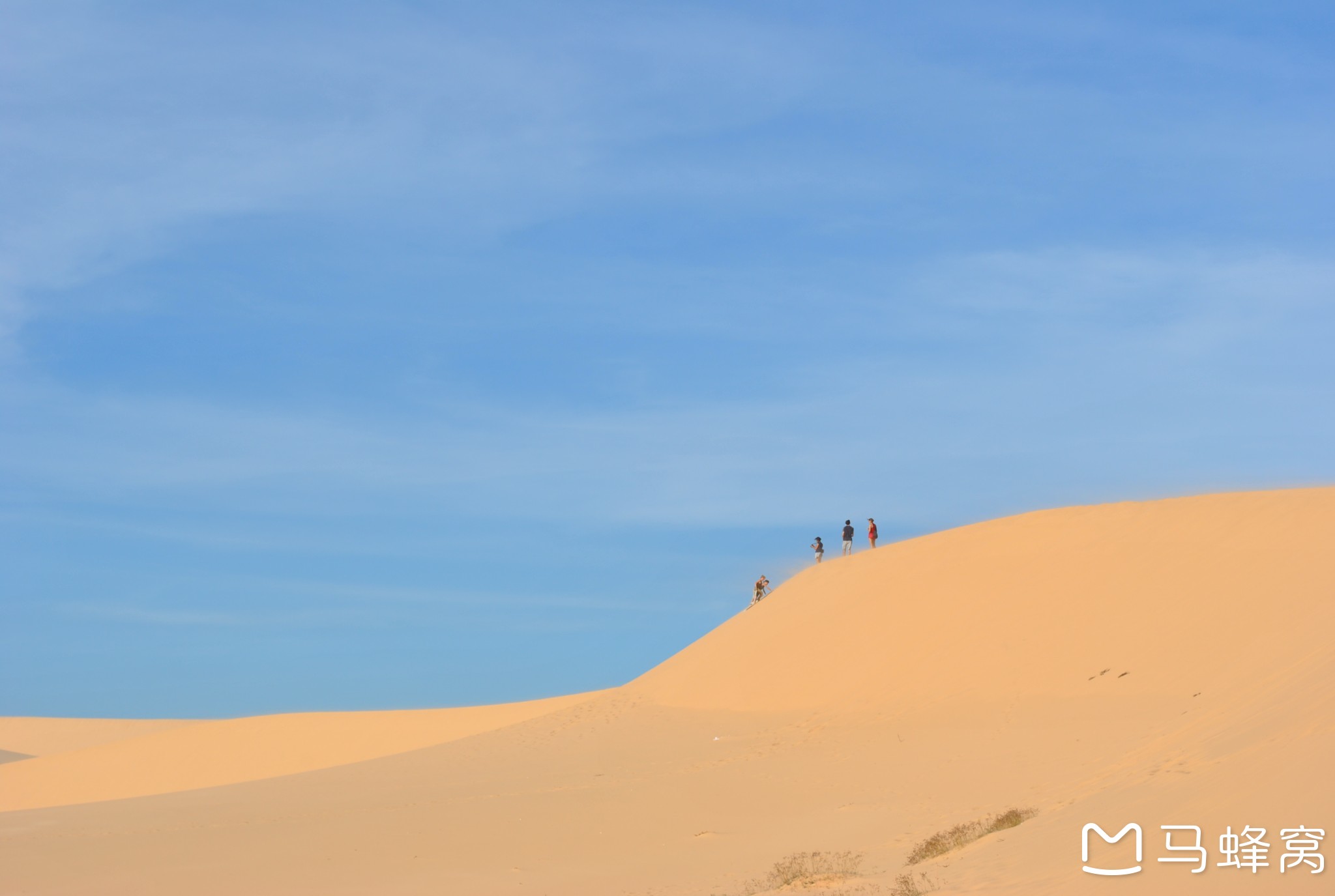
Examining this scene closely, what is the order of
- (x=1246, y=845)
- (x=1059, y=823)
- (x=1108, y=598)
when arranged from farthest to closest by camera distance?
1. (x=1108, y=598)
2. (x=1059, y=823)
3. (x=1246, y=845)

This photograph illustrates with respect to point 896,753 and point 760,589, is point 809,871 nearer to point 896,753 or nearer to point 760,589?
point 896,753

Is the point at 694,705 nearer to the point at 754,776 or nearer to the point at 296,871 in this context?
the point at 754,776

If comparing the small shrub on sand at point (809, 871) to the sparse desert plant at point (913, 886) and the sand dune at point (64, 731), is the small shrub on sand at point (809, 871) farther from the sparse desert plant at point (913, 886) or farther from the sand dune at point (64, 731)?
the sand dune at point (64, 731)

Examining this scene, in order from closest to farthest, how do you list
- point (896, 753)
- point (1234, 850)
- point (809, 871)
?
point (1234, 850), point (809, 871), point (896, 753)

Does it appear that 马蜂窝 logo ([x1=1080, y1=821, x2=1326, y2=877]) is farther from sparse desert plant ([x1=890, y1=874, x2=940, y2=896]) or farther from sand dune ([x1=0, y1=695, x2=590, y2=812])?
sand dune ([x1=0, y1=695, x2=590, y2=812])

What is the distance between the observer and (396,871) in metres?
15.4

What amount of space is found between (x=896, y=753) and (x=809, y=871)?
7610 mm

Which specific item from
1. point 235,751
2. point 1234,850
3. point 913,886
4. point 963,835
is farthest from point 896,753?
point 235,751

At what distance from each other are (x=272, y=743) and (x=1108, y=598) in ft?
85.5

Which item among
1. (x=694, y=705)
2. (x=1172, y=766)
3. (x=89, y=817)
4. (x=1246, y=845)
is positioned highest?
(x=694, y=705)

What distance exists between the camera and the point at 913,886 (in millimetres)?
10555

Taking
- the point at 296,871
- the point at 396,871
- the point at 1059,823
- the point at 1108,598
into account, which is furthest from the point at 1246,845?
the point at 1108,598

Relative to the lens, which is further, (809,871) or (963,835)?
(963,835)

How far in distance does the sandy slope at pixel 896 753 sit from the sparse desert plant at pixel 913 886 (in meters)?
0.26
